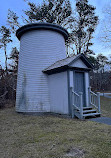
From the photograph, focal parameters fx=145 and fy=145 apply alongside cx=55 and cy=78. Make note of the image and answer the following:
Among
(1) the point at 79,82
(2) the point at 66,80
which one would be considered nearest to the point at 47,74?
(2) the point at 66,80

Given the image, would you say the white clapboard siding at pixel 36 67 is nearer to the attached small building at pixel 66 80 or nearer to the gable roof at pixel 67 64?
the attached small building at pixel 66 80

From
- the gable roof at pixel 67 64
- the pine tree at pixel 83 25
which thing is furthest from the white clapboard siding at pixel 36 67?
the pine tree at pixel 83 25

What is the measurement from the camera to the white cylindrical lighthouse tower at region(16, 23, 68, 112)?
28.5 ft

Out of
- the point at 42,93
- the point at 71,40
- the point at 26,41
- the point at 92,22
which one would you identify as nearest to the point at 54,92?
the point at 42,93

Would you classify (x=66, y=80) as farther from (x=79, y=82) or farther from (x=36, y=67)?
(x=36, y=67)

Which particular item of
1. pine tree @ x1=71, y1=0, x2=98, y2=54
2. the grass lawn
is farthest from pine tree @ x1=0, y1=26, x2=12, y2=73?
the grass lawn

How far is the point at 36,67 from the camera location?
8.88 m

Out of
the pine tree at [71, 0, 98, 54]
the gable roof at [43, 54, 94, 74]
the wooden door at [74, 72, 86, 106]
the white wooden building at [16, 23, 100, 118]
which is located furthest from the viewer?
the pine tree at [71, 0, 98, 54]

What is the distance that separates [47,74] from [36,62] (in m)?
1.00

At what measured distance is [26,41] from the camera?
30.7ft

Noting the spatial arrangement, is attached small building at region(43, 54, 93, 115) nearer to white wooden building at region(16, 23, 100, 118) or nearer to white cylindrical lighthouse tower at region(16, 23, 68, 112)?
white wooden building at region(16, 23, 100, 118)

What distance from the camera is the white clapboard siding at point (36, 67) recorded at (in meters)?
8.66

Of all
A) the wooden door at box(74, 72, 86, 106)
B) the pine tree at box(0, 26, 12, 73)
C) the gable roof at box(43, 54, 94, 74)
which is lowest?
the wooden door at box(74, 72, 86, 106)

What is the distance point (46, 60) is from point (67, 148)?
631 cm
